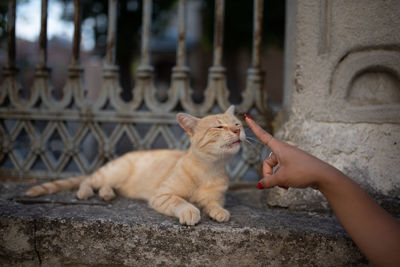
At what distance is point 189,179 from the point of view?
7.24ft

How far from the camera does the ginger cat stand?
200 cm

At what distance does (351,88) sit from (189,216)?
138 cm

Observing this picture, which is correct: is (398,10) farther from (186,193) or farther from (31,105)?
(31,105)

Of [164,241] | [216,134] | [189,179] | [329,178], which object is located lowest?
[164,241]

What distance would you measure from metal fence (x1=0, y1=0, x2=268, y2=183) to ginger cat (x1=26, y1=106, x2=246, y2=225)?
1.54 ft

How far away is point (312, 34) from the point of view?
2.15 m

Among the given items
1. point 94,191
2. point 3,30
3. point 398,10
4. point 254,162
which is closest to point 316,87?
point 398,10

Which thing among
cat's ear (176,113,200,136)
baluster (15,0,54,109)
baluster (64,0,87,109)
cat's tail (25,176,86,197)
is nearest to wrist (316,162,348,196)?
cat's ear (176,113,200,136)

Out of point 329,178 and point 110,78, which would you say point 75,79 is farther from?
point 329,178

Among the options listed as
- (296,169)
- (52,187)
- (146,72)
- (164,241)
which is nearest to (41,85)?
(146,72)

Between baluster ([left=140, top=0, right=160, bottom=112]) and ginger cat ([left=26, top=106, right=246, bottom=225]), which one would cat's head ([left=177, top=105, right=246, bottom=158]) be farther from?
baluster ([left=140, top=0, right=160, bottom=112])

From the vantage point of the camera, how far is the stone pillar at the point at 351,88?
1970 millimetres

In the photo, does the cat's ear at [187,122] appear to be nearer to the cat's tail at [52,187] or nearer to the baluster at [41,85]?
the cat's tail at [52,187]

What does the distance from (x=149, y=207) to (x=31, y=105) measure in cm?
176
